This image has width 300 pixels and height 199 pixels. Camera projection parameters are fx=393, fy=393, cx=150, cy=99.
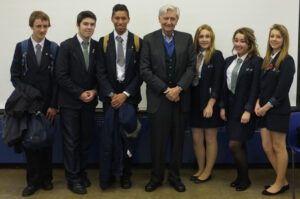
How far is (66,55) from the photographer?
324cm

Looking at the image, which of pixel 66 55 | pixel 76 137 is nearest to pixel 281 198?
pixel 76 137

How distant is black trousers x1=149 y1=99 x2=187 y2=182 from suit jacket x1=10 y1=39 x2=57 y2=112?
3.00 ft

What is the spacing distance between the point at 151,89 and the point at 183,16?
953 mm

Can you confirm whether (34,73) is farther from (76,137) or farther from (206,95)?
(206,95)

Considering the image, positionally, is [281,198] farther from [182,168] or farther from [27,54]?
[27,54]

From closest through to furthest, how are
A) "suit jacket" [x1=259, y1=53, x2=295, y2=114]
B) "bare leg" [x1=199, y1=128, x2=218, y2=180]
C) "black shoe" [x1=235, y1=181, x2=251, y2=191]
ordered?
"suit jacket" [x1=259, y1=53, x2=295, y2=114] → "black shoe" [x1=235, y1=181, x2=251, y2=191] → "bare leg" [x1=199, y1=128, x2=218, y2=180]

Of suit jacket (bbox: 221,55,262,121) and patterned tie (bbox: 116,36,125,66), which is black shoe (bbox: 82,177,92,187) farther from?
suit jacket (bbox: 221,55,262,121)

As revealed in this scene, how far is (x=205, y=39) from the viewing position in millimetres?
3398

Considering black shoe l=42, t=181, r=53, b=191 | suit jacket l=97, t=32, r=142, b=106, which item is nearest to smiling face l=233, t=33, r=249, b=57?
suit jacket l=97, t=32, r=142, b=106

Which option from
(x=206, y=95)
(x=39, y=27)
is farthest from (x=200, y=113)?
(x=39, y=27)

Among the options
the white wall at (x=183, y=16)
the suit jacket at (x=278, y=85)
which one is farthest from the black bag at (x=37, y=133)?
the suit jacket at (x=278, y=85)

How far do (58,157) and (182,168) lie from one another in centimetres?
127

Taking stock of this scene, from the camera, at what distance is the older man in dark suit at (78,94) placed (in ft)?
10.6

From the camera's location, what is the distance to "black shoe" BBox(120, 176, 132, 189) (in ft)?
11.3
